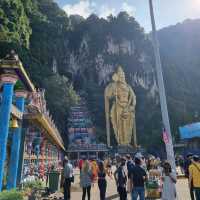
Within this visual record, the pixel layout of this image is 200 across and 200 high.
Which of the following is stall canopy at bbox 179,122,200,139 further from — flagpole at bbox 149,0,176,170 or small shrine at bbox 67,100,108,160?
small shrine at bbox 67,100,108,160

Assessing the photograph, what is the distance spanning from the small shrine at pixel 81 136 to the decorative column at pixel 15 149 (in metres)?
35.2

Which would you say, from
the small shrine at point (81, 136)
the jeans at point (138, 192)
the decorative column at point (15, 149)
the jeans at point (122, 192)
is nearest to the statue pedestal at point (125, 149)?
the small shrine at point (81, 136)

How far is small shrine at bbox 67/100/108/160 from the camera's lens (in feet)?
143

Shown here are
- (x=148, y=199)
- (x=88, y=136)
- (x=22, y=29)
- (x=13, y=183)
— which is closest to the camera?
(x=13, y=183)

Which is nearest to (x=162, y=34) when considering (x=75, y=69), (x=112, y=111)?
(x=75, y=69)

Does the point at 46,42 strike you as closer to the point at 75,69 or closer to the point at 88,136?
the point at 75,69

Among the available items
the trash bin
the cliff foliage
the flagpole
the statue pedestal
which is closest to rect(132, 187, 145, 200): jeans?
the flagpole

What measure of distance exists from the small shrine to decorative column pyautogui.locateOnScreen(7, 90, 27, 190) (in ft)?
116

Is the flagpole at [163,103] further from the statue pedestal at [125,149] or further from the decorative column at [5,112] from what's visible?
the statue pedestal at [125,149]

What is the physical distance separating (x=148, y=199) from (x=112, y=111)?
19957mm

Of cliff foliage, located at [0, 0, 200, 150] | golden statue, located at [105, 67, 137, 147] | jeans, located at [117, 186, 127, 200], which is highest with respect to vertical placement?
cliff foliage, located at [0, 0, 200, 150]

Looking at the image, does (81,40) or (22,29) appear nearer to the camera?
(22,29)

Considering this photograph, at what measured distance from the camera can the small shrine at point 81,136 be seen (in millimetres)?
43438

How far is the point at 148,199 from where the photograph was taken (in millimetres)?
9141
